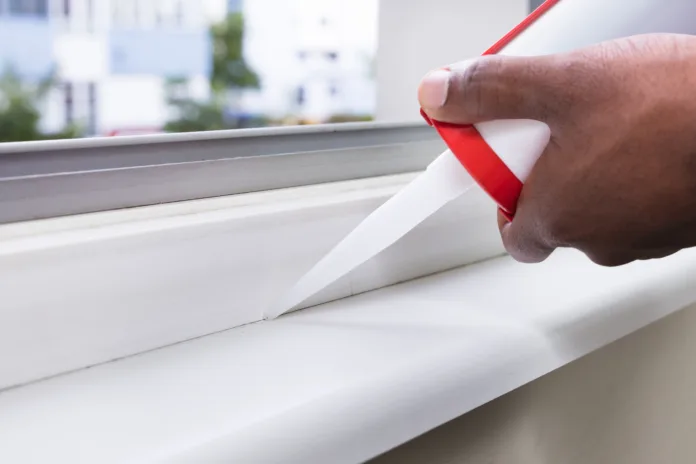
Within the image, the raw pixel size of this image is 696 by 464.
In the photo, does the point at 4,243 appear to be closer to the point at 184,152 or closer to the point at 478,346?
the point at 184,152

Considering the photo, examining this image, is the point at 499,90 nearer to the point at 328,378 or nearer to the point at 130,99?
the point at 328,378

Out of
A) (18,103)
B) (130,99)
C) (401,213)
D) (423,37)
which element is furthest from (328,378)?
(130,99)

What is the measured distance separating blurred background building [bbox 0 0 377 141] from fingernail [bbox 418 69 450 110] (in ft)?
2.96

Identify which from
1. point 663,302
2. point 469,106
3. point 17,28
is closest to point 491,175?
point 469,106

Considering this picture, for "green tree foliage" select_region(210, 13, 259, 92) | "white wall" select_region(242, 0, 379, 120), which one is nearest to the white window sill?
"white wall" select_region(242, 0, 379, 120)

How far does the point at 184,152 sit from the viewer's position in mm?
417

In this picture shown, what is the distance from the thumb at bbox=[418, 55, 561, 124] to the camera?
0.28 meters

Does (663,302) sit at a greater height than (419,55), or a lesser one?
lesser

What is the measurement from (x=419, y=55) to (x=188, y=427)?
53 centimetres

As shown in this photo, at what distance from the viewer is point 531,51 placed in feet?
0.98

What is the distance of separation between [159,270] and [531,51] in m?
0.20

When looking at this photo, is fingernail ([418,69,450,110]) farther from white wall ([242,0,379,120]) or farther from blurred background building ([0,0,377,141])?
white wall ([242,0,379,120])

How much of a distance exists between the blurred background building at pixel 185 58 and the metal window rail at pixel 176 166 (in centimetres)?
71

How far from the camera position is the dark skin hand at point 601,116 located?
285mm
